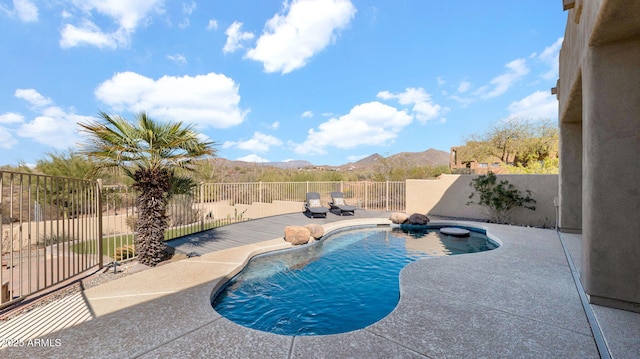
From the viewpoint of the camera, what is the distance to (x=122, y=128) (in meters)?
4.87

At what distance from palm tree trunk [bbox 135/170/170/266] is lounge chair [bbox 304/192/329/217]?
6.22m

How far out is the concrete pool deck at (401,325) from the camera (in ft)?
7.68

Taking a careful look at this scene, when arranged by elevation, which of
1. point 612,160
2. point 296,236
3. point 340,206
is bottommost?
point 296,236

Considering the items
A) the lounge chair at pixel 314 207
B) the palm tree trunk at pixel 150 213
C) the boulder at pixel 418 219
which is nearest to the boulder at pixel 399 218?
the boulder at pixel 418 219

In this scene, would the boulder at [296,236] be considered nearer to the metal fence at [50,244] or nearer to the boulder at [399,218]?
the metal fence at [50,244]

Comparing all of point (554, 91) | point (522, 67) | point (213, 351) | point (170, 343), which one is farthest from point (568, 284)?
point (522, 67)

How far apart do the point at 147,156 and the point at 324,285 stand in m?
4.09

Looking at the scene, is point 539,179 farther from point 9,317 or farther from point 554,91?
point 9,317

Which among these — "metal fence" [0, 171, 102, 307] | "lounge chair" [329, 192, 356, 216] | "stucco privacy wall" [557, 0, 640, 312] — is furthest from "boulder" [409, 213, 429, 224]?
"metal fence" [0, 171, 102, 307]

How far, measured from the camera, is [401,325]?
8.98ft

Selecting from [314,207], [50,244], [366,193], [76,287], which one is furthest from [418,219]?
[50,244]

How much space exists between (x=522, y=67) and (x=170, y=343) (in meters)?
19.0

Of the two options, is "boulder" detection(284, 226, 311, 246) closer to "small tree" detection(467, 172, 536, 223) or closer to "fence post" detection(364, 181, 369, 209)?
"fence post" detection(364, 181, 369, 209)

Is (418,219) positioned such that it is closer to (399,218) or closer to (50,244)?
(399,218)
